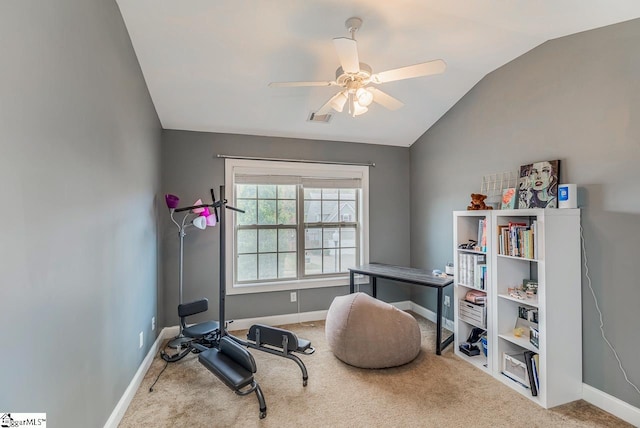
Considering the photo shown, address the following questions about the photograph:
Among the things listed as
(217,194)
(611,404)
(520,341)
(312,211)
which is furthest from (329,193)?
(611,404)

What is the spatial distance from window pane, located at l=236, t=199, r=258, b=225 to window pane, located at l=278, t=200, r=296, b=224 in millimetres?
307

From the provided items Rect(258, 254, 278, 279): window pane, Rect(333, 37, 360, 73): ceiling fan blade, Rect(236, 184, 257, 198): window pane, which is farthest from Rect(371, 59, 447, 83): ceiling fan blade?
Rect(258, 254, 278, 279): window pane

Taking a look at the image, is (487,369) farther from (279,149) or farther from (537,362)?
(279,149)

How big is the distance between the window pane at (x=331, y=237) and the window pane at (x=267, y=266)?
70 cm

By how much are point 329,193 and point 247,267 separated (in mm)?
1454

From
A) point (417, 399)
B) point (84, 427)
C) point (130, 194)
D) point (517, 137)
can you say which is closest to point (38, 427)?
point (84, 427)

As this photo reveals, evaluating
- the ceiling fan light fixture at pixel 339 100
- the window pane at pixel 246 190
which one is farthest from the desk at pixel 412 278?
the ceiling fan light fixture at pixel 339 100

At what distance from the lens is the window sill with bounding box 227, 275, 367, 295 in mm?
3625

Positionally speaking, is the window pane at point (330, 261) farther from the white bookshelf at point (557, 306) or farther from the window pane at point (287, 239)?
the white bookshelf at point (557, 306)

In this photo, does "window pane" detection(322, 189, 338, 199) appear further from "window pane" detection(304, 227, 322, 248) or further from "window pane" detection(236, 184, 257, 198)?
"window pane" detection(236, 184, 257, 198)

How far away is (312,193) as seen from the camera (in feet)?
13.0

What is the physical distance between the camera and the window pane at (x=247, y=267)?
3.70 m

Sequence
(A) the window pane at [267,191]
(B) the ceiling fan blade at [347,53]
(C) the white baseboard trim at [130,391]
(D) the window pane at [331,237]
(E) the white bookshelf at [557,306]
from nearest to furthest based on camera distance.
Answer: (B) the ceiling fan blade at [347,53], (C) the white baseboard trim at [130,391], (E) the white bookshelf at [557,306], (A) the window pane at [267,191], (D) the window pane at [331,237]

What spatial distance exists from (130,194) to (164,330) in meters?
1.80
